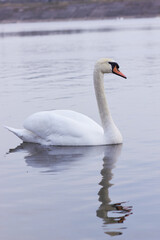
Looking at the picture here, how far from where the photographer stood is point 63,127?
339 inches

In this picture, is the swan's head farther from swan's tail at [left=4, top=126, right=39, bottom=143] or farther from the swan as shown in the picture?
swan's tail at [left=4, top=126, right=39, bottom=143]

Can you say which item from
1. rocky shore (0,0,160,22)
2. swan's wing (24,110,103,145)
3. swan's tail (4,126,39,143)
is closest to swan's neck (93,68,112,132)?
swan's wing (24,110,103,145)

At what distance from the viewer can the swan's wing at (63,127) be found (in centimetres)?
859

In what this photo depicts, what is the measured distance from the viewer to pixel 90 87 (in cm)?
1494

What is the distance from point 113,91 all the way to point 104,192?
762 centimetres

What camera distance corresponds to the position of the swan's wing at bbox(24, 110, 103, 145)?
8.59m

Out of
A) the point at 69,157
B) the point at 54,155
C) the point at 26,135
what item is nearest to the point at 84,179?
the point at 69,157

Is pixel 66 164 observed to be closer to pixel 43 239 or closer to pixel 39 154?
pixel 39 154

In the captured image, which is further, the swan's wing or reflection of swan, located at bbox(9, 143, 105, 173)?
the swan's wing

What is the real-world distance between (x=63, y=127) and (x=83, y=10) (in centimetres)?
9195

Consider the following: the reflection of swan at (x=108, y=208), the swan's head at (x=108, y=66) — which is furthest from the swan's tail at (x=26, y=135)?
the reflection of swan at (x=108, y=208)

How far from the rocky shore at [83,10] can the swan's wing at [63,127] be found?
83476mm

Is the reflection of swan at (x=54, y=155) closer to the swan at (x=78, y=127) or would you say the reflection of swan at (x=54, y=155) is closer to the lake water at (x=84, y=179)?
the lake water at (x=84, y=179)

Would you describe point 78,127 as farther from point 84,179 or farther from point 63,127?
point 84,179
